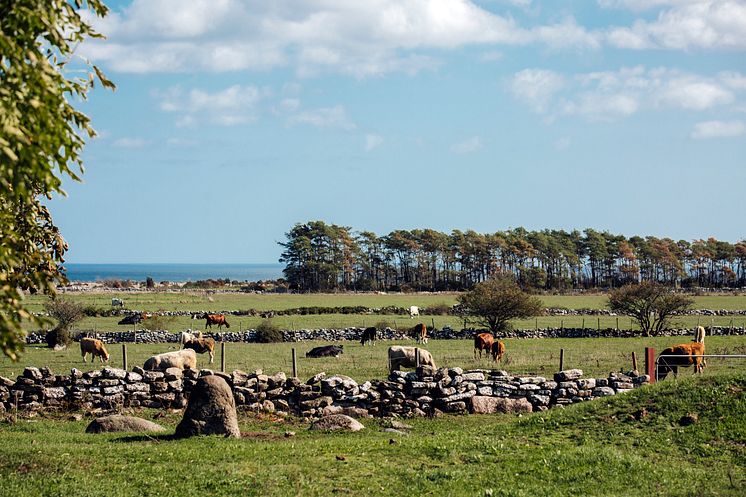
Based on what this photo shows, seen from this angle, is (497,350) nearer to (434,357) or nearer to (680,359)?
(434,357)

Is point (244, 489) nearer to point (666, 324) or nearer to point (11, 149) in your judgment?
point (11, 149)

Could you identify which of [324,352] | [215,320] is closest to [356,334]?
[324,352]

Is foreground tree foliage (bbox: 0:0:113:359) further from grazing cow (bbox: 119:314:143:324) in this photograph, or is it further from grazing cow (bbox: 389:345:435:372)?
grazing cow (bbox: 119:314:143:324)

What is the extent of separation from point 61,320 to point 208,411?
3602cm

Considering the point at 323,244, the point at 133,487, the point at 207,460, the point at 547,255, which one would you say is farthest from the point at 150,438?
the point at 547,255

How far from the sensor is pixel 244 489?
42.7 feet

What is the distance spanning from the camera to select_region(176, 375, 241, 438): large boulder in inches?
701

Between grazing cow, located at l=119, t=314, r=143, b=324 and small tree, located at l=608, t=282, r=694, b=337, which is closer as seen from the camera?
small tree, located at l=608, t=282, r=694, b=337

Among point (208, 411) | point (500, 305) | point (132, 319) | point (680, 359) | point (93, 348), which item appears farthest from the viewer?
point (132, 319)

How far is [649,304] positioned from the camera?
186 feet

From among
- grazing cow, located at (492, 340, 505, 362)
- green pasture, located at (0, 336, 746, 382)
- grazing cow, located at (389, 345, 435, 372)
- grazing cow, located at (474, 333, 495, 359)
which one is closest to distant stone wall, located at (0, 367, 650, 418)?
green pasture, located at (0, 336, 746, 382)

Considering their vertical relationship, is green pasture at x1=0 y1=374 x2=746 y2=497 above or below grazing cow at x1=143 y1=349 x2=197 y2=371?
above

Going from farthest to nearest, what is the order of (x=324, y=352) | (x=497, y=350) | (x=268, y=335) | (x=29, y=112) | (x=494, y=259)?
1. (x=494, y=259)
2. (x=268, y=335)
3. (x=324, y=352)
4. (x=497, y=350)
5. (x=29, y=112)

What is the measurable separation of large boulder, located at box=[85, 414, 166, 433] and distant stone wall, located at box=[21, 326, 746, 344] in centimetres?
3032
